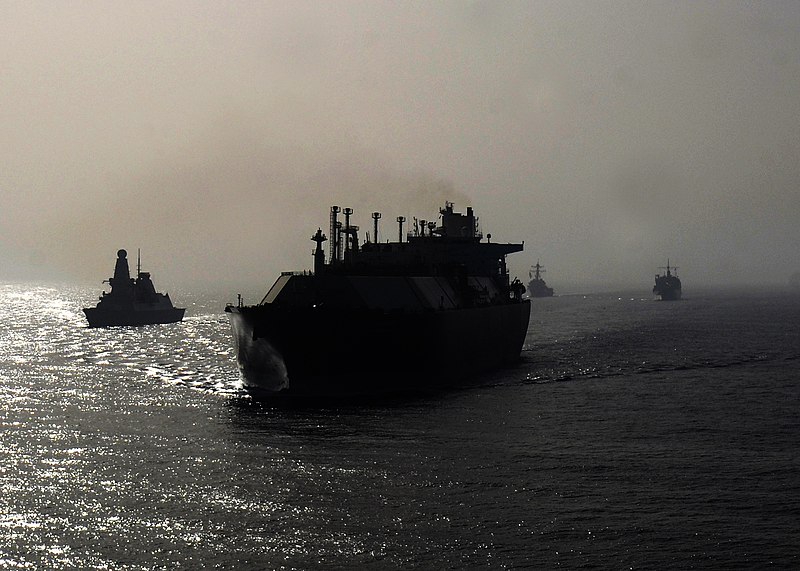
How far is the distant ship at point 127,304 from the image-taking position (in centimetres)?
11362

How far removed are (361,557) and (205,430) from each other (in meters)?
16.2

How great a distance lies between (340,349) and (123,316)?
270 feet

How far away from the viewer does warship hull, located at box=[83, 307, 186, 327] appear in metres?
113

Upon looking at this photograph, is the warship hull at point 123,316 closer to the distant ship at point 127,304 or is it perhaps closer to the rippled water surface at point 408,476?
the distant ship at point 127,304

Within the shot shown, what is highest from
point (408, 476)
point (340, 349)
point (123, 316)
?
point (340, 349)

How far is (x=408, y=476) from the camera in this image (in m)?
25.3

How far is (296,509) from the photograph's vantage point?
22.1m

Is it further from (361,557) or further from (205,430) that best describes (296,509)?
(205,430)

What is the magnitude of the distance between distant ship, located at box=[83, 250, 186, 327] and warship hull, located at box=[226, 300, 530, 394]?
74.8 m

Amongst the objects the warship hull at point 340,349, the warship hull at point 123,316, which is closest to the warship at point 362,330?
the warship hull at point 340,349

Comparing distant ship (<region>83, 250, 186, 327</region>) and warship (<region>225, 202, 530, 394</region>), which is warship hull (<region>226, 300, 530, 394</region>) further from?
distant ship (<region>83, 250, 186, 327</region>)

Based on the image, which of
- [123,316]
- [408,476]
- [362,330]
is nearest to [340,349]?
[362,330]

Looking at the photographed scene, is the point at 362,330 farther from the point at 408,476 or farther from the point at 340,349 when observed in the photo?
the point at 408,476

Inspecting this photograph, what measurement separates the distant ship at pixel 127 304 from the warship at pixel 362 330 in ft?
224
